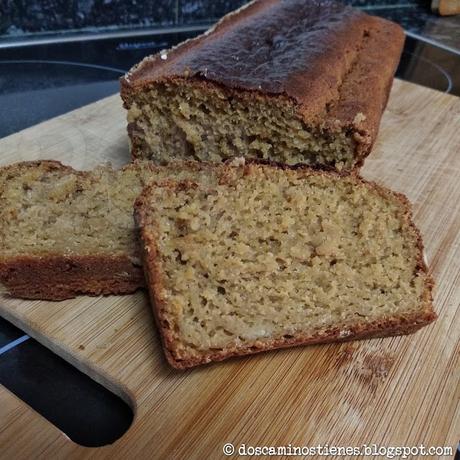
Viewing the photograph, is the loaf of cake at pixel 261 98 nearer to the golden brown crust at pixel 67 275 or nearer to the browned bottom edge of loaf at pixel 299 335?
the browned bottom edge of loaf at pixel 299 335

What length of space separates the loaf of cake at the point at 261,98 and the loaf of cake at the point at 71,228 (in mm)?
380

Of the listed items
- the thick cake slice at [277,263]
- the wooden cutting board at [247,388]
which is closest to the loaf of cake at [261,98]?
the thick cake slice at [277,263]

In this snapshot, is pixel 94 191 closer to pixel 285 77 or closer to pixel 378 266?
pixel 285 77

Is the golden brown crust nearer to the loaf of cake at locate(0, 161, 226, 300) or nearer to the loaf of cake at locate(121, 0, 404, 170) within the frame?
the loaf of cake at locate(0, 161, 226, 300)

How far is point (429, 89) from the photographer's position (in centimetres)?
375

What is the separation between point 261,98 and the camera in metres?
2.46

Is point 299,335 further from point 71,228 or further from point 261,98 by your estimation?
point 261,98

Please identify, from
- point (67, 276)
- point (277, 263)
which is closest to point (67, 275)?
point (67, 276)

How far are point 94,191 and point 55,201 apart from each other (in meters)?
0.16

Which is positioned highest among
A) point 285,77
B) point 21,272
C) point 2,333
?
point 285,77

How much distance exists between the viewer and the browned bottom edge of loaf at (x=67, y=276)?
2.00 m

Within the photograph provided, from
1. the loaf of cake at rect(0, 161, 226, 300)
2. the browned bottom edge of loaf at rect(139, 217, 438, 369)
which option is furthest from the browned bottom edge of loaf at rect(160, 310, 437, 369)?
the loaf of cake at rect(0, 161, 226, 300)

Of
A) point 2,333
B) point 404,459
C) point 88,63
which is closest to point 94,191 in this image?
point 2,333

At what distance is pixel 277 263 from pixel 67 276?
0.79 meters
